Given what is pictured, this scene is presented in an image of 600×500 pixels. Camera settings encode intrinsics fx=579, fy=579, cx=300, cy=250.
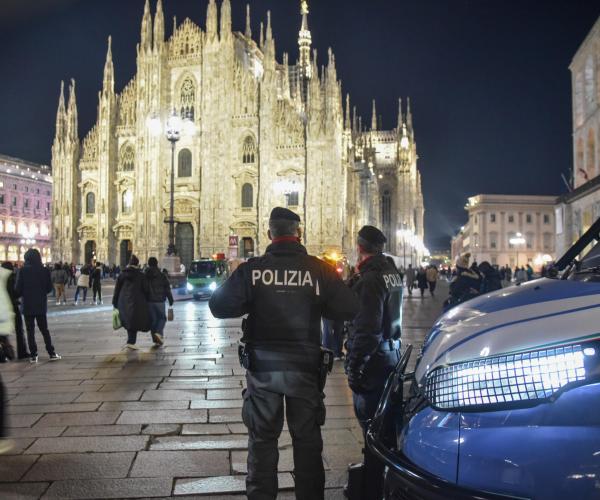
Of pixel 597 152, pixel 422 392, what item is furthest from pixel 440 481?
pixel 597 152

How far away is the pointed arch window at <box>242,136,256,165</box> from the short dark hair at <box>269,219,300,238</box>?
1686 inches

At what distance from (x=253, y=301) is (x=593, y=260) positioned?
1.86 meters

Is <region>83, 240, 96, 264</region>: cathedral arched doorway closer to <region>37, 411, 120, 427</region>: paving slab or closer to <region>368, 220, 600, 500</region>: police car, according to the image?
<region>37, 411, 120, 427</region>: paving slab

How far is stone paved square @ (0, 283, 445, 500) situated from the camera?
147 inches

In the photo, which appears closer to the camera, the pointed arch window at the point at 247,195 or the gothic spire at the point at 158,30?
the pointed arch window at the point at 247,195

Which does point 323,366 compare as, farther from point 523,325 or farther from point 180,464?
point 180,464

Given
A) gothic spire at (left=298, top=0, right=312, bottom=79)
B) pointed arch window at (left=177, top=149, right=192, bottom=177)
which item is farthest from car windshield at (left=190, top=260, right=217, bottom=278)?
gothic spire at (left=298, top=0, right=312, bottom=79)

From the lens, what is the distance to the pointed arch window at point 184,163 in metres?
47.2

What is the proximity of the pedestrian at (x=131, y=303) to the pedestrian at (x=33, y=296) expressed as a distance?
3.85 ft

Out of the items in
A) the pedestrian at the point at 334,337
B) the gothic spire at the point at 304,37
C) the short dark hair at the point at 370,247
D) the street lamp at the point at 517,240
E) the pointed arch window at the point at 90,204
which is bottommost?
the pedestrian at the point at 334,337

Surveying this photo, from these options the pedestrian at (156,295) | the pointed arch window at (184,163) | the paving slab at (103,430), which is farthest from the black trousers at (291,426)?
the pointed arch window at (184,163)

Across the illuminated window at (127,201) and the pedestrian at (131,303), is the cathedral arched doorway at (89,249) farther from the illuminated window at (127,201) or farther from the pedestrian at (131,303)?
the pedestrian at (131,303)

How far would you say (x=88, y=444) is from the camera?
4.55 m

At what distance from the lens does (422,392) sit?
2.16m
